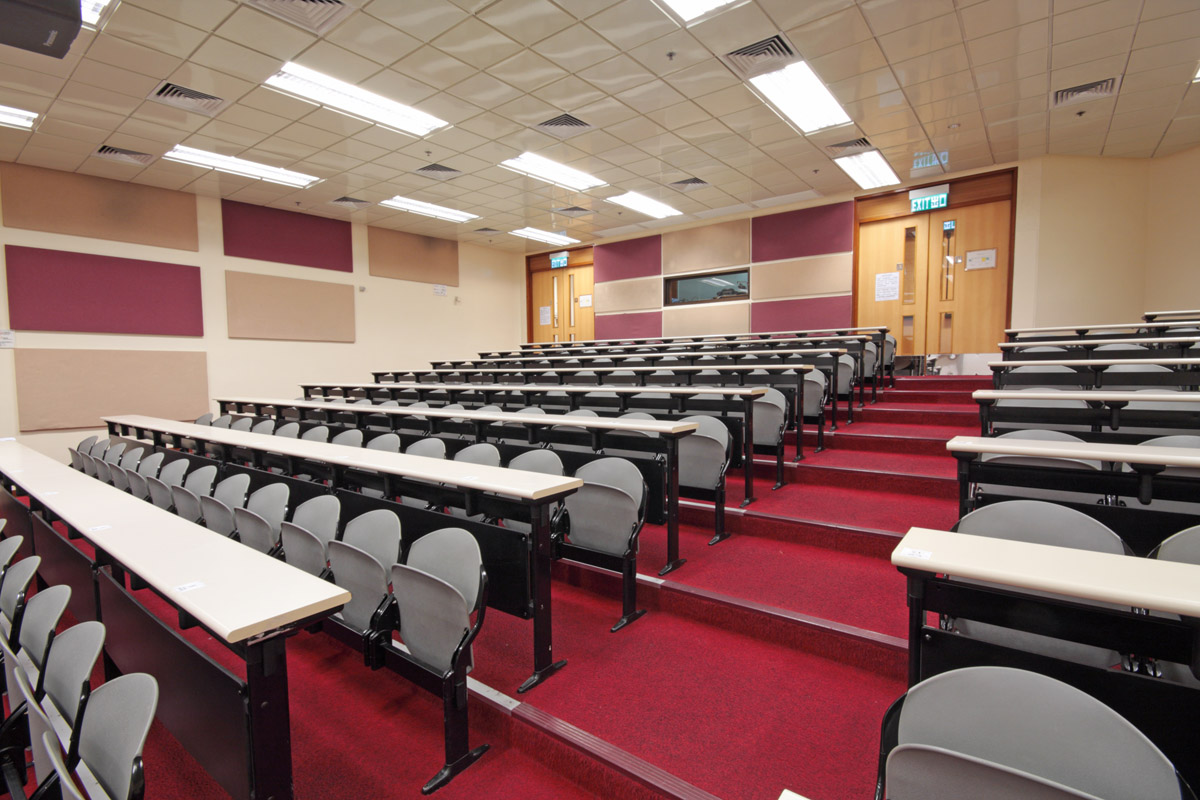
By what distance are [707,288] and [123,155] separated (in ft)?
28.5

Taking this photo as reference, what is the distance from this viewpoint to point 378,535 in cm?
236

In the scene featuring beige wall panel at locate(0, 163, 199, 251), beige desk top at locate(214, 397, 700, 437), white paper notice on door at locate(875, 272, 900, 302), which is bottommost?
beige desk top at locate(214, 397, 700, 437)

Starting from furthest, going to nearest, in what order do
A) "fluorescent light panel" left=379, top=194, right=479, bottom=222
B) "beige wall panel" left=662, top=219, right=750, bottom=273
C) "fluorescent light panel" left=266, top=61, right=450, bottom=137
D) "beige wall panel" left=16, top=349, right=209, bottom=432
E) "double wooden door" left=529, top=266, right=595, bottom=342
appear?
"double wooden door" left=529, top=266, right=595, bottom=342 → "beige wall panel" left=662, top=219, right=750, bottom=273 → "fluorescent light panel" left=379, top=194, right=479, bottom=222 → "beige wall panel" left=16, top=349, right=209, bottom=432 → "fluorescent light panel" left=266, top=61, right=450, bottom=137

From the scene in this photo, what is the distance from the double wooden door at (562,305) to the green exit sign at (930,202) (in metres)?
6.30

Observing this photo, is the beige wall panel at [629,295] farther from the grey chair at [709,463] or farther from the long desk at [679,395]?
the grey chair at [709,463]

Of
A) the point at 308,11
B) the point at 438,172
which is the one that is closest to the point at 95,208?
the point at 438,172

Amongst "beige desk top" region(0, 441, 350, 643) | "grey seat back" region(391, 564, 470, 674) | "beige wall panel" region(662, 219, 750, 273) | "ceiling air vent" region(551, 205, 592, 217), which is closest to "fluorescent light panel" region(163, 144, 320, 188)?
"ceiling air vent" region(551, 205, 592, 217)

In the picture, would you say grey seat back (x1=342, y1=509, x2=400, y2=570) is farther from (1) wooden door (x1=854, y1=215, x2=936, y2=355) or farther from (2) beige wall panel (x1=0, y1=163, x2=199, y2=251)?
(1) wooden door (x1=854, y1=215, x2=936, y2=355)

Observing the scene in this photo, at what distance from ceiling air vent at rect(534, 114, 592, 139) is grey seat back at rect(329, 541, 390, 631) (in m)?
5.20

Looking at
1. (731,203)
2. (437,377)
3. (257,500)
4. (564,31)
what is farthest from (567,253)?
(257,500)

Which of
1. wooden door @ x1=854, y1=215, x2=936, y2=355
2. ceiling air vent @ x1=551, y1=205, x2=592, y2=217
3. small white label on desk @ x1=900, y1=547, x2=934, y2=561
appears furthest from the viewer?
ceiling air vent @ x1=551, y1=205, x2=592, y2=217

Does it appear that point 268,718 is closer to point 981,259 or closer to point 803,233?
point 981,259

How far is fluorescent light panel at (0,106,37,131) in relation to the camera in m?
5.27

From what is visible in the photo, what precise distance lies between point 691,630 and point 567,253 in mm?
10859
